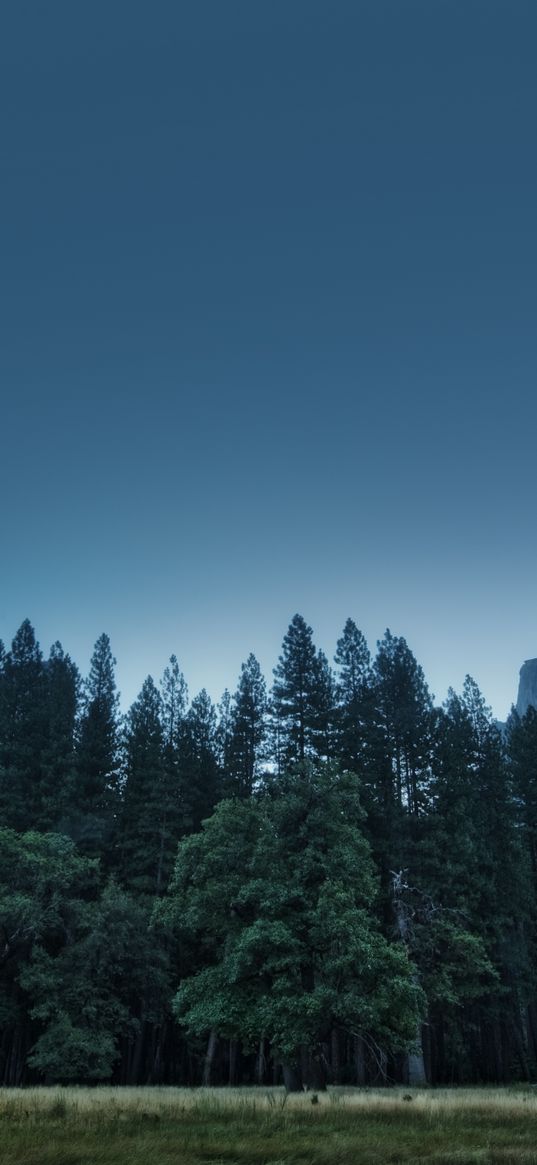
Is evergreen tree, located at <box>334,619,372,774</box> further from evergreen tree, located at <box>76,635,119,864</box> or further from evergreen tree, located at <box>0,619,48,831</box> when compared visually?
evergreen tree, located at <box>0,619,48,831</box>

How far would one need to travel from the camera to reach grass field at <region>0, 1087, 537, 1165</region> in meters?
11.4

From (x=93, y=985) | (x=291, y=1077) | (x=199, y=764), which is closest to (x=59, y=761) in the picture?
(x=199, y=764)

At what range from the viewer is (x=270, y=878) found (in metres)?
28.3

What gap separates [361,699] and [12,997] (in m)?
25.7

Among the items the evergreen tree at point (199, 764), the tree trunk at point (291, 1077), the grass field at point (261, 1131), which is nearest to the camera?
the grass field at point (261, 1131)

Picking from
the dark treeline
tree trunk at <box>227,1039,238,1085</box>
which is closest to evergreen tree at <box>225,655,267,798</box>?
the dark treeline

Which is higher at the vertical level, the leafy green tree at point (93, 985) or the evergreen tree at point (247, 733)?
the evergreen tree at point (247, 733)

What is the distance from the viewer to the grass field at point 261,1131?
11.4 metres

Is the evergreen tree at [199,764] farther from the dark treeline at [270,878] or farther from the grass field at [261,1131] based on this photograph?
the grass field at [261,1131]

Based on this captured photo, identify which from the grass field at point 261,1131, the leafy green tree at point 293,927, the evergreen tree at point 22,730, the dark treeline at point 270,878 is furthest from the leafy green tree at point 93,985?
the grass field at point 261,1131

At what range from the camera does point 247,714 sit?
54.6 m

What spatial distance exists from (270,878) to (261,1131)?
47.4 feet

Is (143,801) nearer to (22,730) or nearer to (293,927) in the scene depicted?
(22,730)

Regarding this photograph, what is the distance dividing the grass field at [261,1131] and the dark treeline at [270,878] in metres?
7.81
